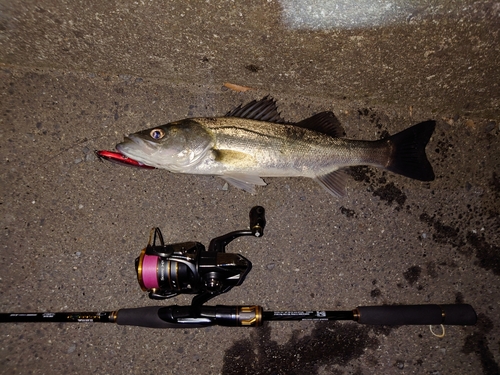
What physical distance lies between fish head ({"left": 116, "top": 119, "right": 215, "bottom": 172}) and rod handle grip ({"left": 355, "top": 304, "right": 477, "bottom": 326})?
5.72 ft

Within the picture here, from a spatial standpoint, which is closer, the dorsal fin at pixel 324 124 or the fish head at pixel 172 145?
the fish head at pixel 172 145

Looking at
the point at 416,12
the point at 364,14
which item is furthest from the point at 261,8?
the point at 416,12

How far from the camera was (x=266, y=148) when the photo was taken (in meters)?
2.58

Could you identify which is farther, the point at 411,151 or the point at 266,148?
the point at 411,151

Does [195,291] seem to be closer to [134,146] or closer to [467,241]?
[134,146]

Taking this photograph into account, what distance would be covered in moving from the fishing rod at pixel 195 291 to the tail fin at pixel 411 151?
3.67ft

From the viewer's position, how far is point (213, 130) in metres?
2.55

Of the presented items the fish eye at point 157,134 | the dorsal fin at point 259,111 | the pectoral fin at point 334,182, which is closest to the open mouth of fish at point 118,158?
the fish eye at point 157,134

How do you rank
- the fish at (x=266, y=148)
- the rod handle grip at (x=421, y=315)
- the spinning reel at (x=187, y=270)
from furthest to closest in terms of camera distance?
the rod handle grip at (x=421, y=315) → the fish at (x=266, y=148) → the spinning reel at (x=187, y=270)

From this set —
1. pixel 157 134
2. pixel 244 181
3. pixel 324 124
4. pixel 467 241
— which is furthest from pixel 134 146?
pixel 467 241

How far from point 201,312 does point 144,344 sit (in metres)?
0.85

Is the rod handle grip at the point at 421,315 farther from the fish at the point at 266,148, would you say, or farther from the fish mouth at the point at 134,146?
the fish mouth at the point at 134,146

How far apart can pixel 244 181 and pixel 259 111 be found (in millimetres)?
586

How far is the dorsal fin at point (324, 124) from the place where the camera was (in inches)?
109
